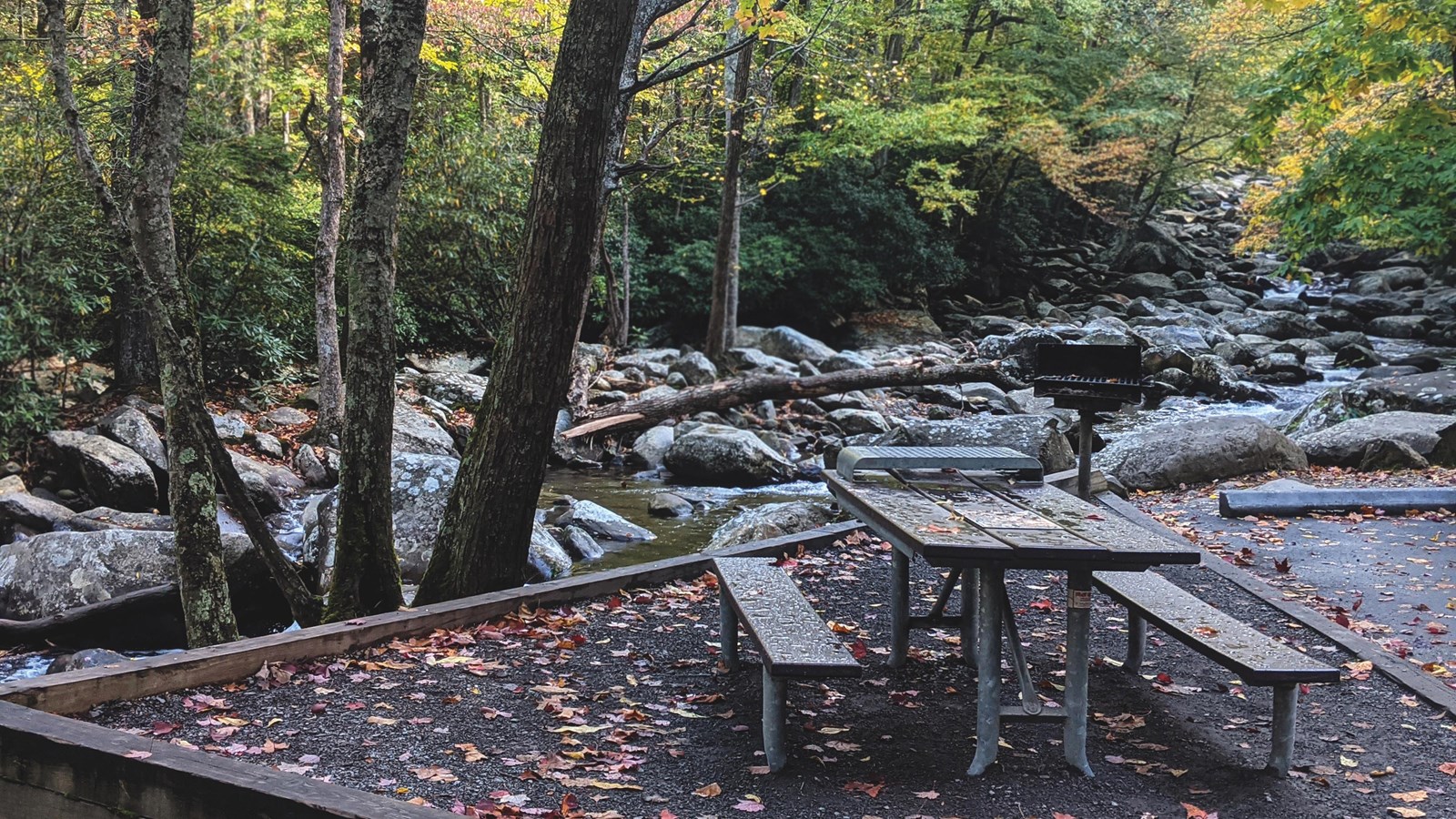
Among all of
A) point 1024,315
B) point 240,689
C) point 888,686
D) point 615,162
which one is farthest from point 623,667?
point 1024,315

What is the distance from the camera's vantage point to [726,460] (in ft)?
39.8

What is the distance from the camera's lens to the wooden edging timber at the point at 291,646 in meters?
3.85

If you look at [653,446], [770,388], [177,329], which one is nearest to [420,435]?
[653,446]

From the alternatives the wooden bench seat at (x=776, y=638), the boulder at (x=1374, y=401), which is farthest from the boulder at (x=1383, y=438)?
the wooden bench seat at (x=776, y=638)

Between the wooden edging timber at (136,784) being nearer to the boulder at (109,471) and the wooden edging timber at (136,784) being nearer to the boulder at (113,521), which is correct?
the boulder at (113,521)

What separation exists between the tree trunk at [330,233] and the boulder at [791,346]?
9648 mm

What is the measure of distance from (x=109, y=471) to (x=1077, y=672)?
8.71 m

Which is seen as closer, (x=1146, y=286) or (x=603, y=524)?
(x=603, y=524)

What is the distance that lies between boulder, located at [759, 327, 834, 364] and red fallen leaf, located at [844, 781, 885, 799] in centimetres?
1599

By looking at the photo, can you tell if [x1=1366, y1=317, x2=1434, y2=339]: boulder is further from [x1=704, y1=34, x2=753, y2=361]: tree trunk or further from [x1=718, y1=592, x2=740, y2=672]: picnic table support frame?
[x1=718, y1=592, x2=740, y2=672]: picnic table support frame

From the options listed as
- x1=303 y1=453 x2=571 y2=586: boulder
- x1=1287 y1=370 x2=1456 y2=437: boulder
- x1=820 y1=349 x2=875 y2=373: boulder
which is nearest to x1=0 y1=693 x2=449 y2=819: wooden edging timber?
x1=303 y1=453 x2=571 y2=586: boulder

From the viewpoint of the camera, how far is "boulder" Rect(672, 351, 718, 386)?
55.9 ft

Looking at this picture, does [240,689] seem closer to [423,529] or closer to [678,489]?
[423,529]

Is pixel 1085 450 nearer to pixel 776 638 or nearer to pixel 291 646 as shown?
pixel 776 638
